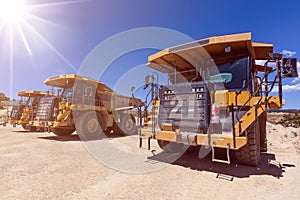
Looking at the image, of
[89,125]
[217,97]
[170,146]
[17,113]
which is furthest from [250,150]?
[17,113]

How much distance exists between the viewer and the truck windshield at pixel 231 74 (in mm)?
4297

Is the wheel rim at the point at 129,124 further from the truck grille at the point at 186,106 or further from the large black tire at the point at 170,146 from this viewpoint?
the truck grille at the point at 186,106

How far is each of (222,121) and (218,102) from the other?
0.43m

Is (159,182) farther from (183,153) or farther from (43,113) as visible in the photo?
(43,113)

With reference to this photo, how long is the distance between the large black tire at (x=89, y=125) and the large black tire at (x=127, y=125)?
1.60 m

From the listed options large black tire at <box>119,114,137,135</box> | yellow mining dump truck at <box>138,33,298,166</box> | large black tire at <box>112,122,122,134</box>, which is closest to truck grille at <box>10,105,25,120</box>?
large black tire at <box>112,122,122,134</box>

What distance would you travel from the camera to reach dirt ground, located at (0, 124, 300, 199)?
107 inches

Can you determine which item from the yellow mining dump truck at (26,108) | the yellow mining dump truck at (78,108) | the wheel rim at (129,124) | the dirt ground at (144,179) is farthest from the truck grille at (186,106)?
the yellow mining dump truck at (26,108)

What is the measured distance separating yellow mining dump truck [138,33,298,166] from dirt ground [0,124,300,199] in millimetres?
446

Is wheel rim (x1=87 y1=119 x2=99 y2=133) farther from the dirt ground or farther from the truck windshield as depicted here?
the truck windshield

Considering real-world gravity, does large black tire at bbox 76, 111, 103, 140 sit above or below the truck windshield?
below

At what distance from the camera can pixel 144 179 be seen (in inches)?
132

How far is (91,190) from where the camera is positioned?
2.83 meters

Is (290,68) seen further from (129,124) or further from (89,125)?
(129,124)
